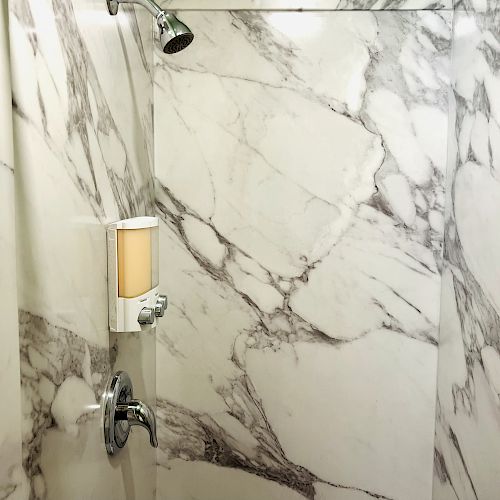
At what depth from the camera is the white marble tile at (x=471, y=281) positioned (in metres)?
1.16

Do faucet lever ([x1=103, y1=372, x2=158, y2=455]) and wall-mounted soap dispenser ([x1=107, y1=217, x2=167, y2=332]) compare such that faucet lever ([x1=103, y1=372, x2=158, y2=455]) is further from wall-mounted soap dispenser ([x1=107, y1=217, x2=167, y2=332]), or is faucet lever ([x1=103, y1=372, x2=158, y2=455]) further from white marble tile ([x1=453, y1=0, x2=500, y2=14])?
white marble tile ([x1=453, y1=0, x2=500, y2=14])

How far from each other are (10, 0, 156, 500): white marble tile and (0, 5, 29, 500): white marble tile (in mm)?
24

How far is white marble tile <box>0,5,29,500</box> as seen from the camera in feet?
2.27

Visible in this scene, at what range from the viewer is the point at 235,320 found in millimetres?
1534

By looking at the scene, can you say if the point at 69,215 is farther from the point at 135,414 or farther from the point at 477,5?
the point at 477,5

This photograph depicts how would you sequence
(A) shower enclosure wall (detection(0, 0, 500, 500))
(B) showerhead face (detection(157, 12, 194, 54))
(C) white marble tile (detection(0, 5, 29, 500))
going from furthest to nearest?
(A) shower enclosure wall (detection(0, 0, 500, 500)), (B) showerhead face (detection(157, 12, 194, 54)), (C) white marble tile (detection(0, 5, 29, 500))

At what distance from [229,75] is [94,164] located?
596 mm

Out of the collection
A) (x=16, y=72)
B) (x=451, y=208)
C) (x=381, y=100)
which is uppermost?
(x=381, y=100)

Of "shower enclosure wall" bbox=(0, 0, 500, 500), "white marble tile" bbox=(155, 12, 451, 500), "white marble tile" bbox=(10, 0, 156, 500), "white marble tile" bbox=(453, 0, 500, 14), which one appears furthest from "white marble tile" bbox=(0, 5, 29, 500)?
"white marble tile" bbox=(453, 0, 500, 14)

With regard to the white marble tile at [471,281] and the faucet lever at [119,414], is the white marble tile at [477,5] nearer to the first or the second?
the white marble tile at [471,281]

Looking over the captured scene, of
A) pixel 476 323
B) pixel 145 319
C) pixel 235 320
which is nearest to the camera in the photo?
pixel 145 319

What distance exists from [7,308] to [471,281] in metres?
0.95

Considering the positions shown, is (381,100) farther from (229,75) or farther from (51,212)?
(51,212)

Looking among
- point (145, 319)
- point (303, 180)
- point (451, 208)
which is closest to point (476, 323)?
point (451, 208)
